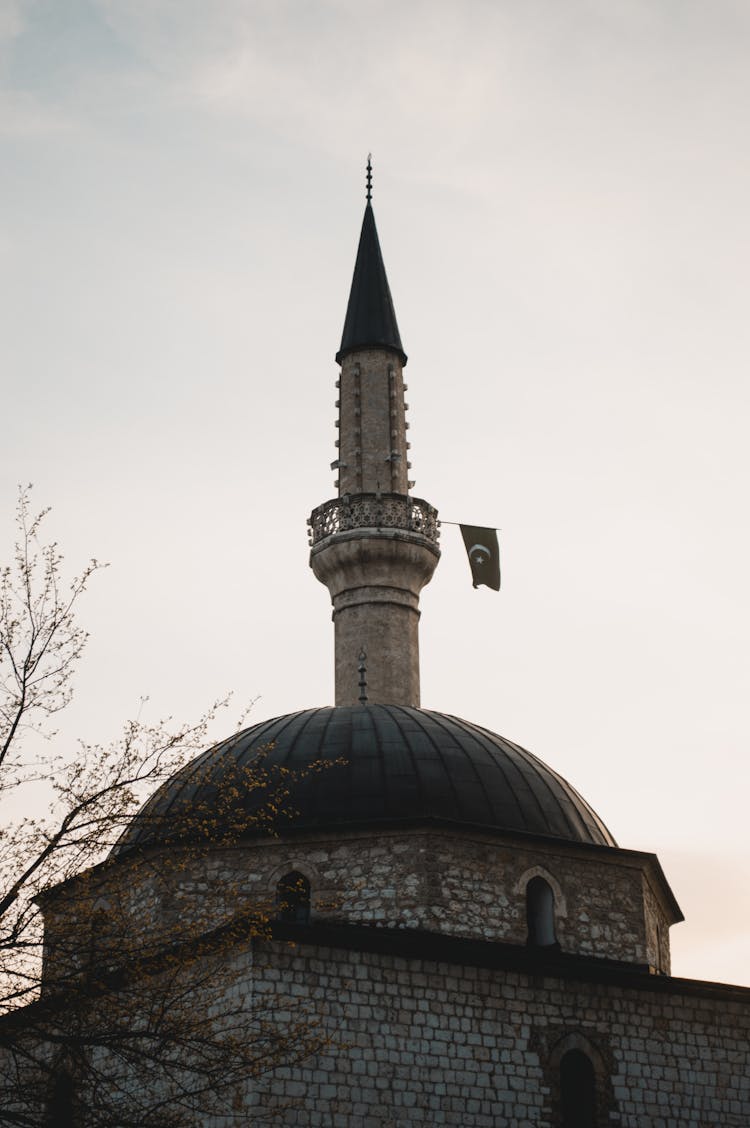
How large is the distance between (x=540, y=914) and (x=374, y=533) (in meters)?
8.73

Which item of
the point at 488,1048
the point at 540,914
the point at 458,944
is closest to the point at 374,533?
the point at 540,914

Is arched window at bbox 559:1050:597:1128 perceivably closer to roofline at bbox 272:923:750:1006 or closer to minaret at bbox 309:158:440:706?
roofline at bbox 272:923:750:1006

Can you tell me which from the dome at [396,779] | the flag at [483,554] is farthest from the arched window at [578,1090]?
the flag at [483,554]

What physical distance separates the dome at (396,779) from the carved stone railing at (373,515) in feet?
19.4

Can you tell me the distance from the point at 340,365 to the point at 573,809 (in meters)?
11.1

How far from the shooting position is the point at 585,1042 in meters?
14.5

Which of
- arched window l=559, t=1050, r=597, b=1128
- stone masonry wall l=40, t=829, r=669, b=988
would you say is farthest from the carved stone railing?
Answer: arched window l=559, t=1050, r=597, b=1128

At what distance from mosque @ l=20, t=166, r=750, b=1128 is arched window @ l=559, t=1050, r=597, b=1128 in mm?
14

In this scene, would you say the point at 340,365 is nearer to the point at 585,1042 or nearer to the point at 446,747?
the point at 446,747

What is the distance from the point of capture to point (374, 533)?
23266 millimetres

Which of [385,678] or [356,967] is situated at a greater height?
[385,678]

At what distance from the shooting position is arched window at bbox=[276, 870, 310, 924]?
1534 centimetres

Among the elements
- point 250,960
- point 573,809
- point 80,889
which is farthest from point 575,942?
point 80,889

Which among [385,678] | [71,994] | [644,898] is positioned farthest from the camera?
[385,678]
